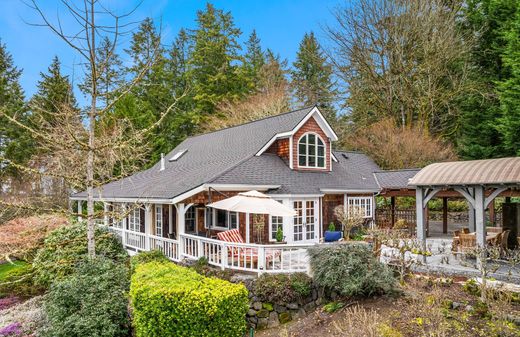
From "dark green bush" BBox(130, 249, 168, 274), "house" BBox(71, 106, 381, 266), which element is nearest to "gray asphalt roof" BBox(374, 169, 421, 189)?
"house" BBox(71, 106, 381, 266)

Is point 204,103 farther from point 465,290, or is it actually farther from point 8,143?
point 465,290

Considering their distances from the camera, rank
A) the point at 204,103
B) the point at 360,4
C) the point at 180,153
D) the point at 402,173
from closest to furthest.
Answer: the point at 402,173
the point at 180,153
the point at 360,4
the point at 204,103

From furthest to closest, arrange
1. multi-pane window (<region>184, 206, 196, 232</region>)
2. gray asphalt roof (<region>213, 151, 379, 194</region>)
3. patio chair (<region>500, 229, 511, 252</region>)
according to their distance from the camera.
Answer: multi-pane window (<region>184, 206, 196, 232</region>) < gray asphalt roof (<region>213, 151, 379, 194</region>) < patio chair (<region>500, 229, 511, 252</region>)

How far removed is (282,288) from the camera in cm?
908

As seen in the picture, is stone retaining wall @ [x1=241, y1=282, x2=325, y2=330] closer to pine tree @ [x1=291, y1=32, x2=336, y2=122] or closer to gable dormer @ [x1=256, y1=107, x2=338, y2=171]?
Result: gable dormer @ [x1=256, y1=107, x2=338, y2=171]

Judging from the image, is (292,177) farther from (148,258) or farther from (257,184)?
(148,258)

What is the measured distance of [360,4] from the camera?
27.5 meters

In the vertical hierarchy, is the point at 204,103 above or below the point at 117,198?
above

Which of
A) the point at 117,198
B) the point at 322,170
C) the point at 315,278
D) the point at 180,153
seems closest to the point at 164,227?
the point at 117,198

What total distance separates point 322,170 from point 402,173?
491 centimetres

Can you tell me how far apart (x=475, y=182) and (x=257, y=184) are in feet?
23.9

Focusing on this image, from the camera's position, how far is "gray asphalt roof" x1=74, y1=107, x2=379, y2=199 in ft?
46.1

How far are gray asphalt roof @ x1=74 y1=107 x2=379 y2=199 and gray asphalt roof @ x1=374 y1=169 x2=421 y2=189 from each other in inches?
19.7

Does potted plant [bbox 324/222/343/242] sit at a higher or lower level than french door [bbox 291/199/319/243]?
lower
